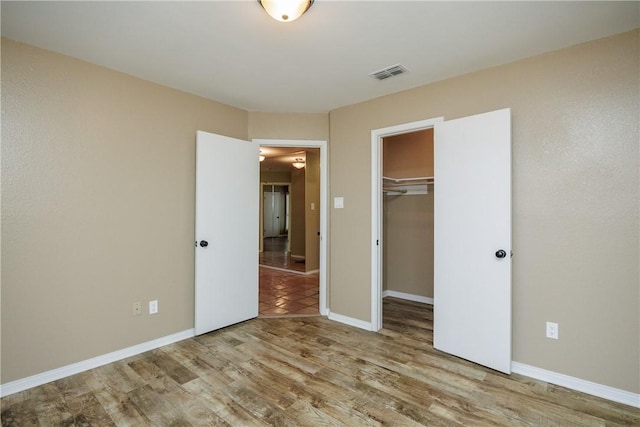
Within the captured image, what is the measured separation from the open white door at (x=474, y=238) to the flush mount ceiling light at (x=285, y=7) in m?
1.59

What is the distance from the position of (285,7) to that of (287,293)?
389 cm

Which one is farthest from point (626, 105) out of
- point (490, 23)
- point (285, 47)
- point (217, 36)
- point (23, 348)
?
point (23, 348)

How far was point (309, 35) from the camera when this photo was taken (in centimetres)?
212

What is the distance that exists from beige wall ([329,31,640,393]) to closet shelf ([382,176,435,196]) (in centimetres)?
137

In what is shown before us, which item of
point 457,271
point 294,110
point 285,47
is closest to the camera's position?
point 285,47

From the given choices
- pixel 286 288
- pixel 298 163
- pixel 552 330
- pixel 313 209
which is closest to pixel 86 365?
pixel 286 288

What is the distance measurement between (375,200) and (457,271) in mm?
1070

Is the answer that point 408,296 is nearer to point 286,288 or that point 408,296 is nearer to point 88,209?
point 286,288

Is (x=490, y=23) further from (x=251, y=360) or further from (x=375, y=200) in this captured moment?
(x=251, y=360)

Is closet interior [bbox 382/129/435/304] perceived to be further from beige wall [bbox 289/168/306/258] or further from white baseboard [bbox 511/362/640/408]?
beige wall [bbox 289/168/306/258]

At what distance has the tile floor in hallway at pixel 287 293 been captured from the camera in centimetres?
396

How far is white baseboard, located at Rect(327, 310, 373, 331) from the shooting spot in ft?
11.0

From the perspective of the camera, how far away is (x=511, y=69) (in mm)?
2492

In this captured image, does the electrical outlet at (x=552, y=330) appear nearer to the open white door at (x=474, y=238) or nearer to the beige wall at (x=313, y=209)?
the open white door at (x=474, y=238)
